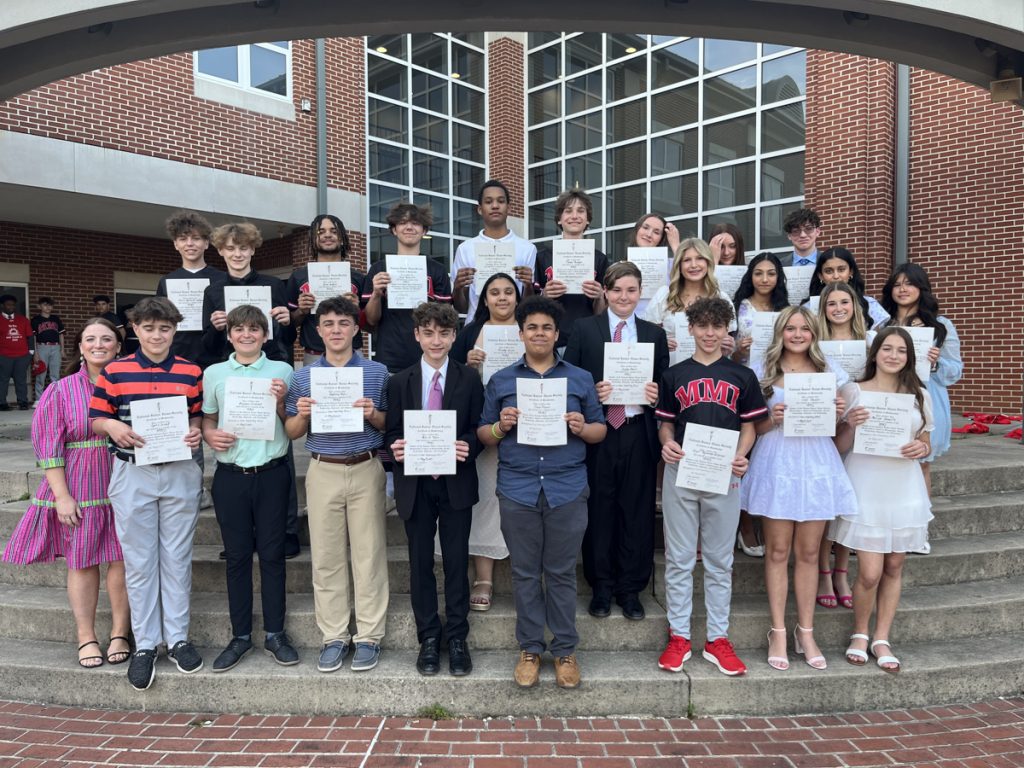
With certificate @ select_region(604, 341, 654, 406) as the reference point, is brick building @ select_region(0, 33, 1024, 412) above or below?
above

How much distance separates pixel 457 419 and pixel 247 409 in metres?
1.19

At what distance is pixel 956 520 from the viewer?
514cm

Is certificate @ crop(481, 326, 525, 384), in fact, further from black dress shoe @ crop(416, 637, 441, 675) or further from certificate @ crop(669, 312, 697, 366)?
black dress shoe @ crop(416, 637, 441, 675)

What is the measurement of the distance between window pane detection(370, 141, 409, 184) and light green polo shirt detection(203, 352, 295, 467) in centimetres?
1099

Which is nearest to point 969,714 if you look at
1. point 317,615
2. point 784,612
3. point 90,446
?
point 784,612

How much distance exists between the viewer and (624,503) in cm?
397

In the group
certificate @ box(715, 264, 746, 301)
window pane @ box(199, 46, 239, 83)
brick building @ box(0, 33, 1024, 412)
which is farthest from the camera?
window pane @ box(199, 46, 239, 83)

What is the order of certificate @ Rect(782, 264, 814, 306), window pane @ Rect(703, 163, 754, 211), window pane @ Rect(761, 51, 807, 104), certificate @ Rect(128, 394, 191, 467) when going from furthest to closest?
window pane @ Rect(703, 163, 754, 211) → window pane @ Rect(761, 51, 807, 104) → certificate @ Rect(782, 264, 814, 306) → certificate @ Rect(128, 394, 191, 467)

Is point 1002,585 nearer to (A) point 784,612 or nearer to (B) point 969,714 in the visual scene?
(B) point 969,714

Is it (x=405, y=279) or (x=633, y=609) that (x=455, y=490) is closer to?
(x=633, y=609)

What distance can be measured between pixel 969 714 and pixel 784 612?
1.11 meters

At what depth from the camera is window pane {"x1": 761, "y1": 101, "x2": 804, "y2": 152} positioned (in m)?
11.0

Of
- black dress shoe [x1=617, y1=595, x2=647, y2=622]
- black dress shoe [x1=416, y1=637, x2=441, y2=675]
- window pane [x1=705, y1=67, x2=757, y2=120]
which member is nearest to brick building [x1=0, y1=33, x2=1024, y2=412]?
window pane [x1=705, y1=67, x2=757, y2=120]

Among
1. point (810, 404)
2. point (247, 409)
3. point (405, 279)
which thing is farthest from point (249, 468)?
point (810, 404)
